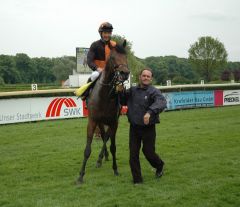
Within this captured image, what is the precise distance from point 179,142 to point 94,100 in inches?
181

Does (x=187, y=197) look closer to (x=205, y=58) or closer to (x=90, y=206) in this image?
Answer: (x=90, y=206)

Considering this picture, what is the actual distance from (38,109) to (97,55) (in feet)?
37.0

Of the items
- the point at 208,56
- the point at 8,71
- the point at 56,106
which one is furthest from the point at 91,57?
the point at 8,71

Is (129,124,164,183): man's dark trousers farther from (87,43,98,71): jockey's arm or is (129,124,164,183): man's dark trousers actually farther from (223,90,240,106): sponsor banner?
(223,90,240,106): sponsor banner

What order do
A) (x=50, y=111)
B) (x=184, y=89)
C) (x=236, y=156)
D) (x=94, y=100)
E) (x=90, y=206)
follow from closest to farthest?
(x=90, y=206) < (x=94, y=100) < (x=236, y=156) < (x=50, y=111) < (x=184, y=89)

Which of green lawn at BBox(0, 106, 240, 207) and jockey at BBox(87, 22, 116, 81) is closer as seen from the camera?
green lawn at BBox(0, 106, 240, 207)

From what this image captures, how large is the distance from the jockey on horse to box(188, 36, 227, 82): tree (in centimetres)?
6077

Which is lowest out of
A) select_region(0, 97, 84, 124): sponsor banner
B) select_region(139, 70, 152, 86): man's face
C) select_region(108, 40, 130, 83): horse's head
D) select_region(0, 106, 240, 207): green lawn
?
select_region(0, 106, 240, 207): green lawn

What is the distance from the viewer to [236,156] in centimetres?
843

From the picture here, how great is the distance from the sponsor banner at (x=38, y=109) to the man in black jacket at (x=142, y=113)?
1182 centimetres

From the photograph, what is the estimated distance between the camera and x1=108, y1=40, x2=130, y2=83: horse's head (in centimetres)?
601

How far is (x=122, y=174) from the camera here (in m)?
7.23

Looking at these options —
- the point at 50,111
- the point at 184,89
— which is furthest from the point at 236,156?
the point at 184,89

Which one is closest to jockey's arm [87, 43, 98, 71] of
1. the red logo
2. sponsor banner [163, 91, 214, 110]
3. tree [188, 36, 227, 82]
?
the red logo
